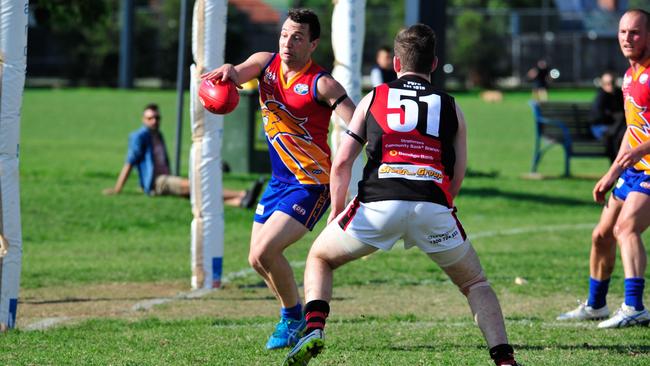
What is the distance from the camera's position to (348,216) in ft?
20.0

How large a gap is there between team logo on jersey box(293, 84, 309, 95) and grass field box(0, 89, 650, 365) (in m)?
1.68

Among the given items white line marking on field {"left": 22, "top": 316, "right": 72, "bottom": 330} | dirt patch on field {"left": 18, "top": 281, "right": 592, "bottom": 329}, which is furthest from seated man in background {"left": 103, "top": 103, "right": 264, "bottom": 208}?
white line marking on field {"left": 22, "top": 316, "right": 72, "bottom": 330}

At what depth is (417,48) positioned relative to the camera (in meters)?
6.11

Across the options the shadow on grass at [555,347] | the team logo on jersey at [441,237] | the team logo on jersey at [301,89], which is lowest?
the shadow on grass at [555,347]

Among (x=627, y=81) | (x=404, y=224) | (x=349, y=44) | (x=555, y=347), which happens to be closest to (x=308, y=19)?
(x=404, y=224)

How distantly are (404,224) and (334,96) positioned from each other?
1446mm

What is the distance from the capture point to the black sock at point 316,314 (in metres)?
6.11

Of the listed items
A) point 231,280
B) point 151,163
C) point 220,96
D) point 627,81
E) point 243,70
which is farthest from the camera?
point 151,163

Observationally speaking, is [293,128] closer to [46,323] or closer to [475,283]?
[475,283]

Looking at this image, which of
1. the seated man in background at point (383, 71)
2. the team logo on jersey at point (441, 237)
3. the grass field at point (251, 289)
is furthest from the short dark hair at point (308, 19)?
the seated man in background at point (383, 71)

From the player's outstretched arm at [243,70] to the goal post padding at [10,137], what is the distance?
1.76 meters

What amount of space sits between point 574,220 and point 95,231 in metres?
6.67

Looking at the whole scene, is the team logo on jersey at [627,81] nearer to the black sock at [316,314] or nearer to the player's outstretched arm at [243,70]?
the player's outstretched arm at [243,70]

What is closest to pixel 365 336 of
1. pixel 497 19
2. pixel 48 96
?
pixel 48 96
